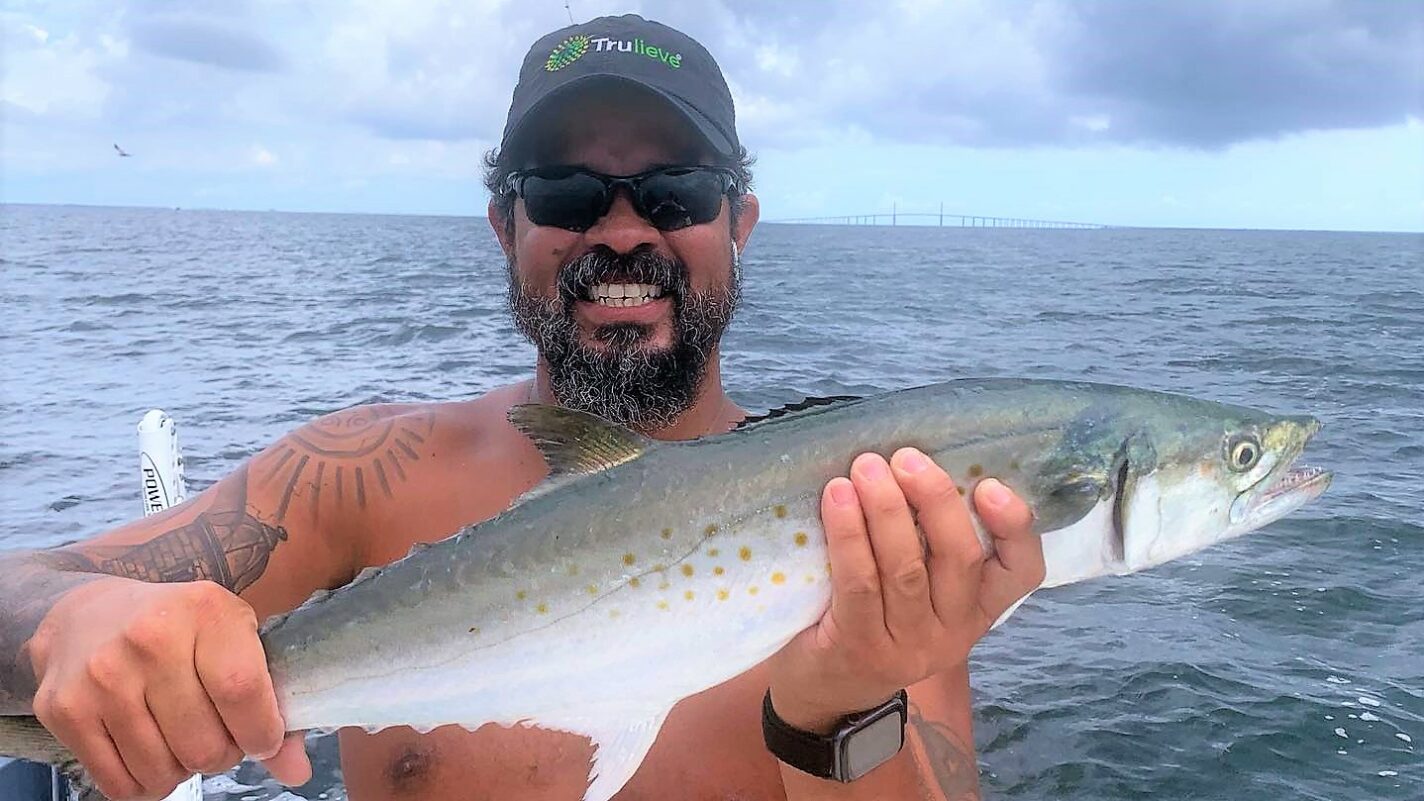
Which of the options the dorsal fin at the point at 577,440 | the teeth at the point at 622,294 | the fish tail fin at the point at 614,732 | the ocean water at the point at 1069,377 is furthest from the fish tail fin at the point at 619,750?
the ocean water at the point at 1069,377

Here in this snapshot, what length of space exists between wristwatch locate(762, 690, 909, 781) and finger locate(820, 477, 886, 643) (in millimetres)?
392

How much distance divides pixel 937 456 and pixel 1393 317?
32163 mm

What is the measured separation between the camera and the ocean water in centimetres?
652

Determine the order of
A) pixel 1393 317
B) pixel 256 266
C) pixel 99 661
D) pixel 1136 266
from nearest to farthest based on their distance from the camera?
pixel 99 661 → pixel 1393 317 → pixel 256 266 → pixel 1136 266

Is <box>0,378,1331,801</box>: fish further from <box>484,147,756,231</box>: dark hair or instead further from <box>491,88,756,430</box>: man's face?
<box>484,147,756,231</box>: dark hair

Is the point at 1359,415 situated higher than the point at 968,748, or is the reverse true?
the point at 968,748

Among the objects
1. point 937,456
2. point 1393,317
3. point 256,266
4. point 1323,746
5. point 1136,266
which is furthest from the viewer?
point 1136,266

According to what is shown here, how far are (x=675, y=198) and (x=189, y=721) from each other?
2.36 meters

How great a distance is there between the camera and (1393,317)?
2828cm

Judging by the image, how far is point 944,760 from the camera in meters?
3.40

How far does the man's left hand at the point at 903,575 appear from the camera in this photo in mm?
2324

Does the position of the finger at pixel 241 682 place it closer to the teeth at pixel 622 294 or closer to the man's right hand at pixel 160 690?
the man's right hand at pixel 160 690

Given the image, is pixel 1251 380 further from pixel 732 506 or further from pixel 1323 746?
pixel 732 506

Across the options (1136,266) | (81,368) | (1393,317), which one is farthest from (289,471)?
(1136,266)
